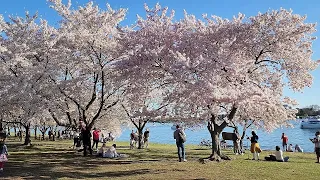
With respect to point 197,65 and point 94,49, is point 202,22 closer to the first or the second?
point 197,65

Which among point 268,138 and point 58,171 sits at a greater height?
point 58,171

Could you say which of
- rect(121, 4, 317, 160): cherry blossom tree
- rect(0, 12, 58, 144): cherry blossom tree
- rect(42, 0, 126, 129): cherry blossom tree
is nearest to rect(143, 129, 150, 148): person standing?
rect(42, 0, 126, 129): cherry blossom tree

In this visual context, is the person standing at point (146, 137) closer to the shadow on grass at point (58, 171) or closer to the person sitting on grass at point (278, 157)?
the shadow on grass at point (58, 171)

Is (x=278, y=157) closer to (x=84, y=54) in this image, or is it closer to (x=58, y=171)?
(x=58, y=171)

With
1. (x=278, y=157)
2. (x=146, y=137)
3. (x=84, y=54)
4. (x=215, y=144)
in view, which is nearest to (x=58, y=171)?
(x=215, y=144)

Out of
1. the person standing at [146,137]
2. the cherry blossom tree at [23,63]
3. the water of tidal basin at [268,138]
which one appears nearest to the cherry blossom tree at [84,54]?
the cherry blossom tree at [23,63]

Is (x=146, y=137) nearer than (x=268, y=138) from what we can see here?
Yes

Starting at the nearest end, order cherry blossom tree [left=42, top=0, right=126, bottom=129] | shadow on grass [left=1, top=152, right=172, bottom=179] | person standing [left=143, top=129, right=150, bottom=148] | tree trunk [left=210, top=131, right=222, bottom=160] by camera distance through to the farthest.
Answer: shadow on grass [left=1, top=152, right=172, bottom=179], tree trunk [left=210, top=131, right=222, bottom=160], cherry blossom tree [left=42, top=0, right=126, bottom=129], person standing [left=143, top=129, right=150, bottom=148]

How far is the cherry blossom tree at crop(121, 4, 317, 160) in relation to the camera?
16.2m

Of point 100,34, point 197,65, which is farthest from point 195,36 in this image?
point 100,34

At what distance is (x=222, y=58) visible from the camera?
16.3m

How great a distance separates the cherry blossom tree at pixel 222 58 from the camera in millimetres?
16183

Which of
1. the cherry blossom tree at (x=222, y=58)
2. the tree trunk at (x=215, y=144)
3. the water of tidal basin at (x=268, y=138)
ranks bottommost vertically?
the water of tidal basin at (x=268, y=138)

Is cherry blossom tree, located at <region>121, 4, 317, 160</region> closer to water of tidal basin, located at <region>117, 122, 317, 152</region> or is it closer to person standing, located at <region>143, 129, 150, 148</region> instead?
water of tidal basin, located at <region>117, 122, 317, 152</region>
